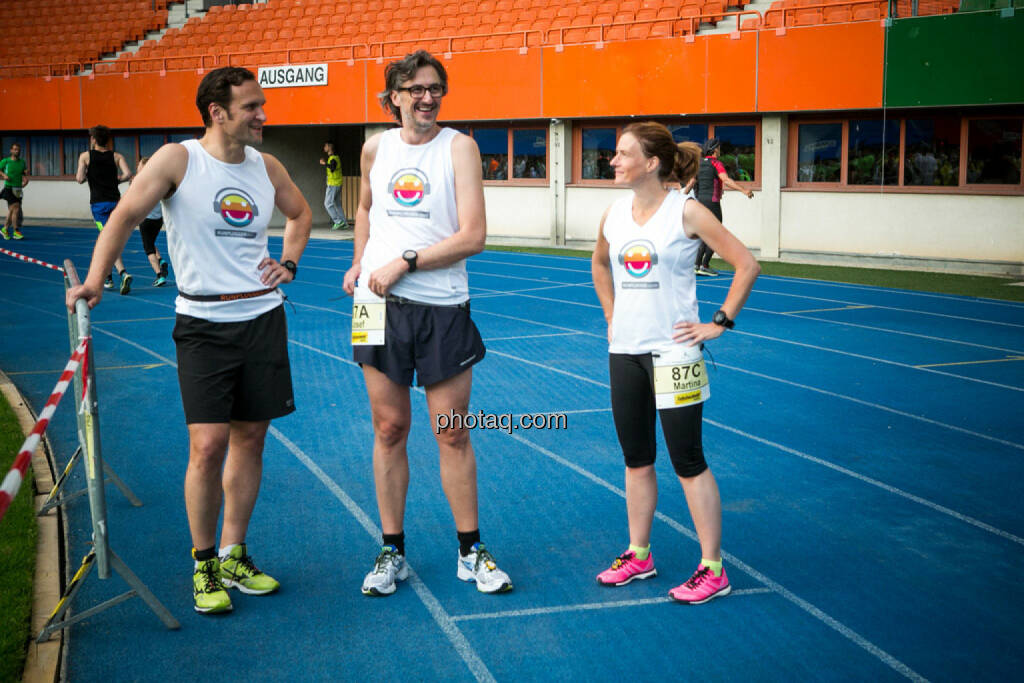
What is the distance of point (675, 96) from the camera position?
66.4ft

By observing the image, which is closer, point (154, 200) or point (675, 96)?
point (154, 200)

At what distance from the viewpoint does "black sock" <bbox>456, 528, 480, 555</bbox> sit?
4.53 metres

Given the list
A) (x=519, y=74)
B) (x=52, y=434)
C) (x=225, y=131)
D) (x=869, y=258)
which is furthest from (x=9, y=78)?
(x=225, y=131)

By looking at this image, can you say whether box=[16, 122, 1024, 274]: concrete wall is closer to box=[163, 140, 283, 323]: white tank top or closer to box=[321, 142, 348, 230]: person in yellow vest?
box=[321, 142, 348, 230]: person in yellow vest

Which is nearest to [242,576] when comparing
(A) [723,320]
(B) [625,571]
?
(B) [625,571]

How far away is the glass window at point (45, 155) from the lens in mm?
32438

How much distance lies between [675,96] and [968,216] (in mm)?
5713

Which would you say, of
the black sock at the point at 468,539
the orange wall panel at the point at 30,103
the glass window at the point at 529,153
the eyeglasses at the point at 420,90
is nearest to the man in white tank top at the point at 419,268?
the eyeglasses at the point at 420,90

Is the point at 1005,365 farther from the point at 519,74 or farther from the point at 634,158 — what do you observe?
the point at 519,74

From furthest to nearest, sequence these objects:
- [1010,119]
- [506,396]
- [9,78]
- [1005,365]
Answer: [9,78] → [1010,119] → [1005,365] → [506,396]

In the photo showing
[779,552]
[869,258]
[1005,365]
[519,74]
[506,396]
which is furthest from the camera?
[519,74]

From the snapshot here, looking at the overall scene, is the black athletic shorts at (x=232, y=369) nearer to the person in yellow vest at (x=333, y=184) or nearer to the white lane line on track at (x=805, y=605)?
the white lane line on track at (x=805, y=605)

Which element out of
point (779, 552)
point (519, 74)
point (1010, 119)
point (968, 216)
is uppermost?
point (519, 74)

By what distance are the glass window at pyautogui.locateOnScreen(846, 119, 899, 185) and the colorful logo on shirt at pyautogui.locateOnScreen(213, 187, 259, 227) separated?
16.3m
